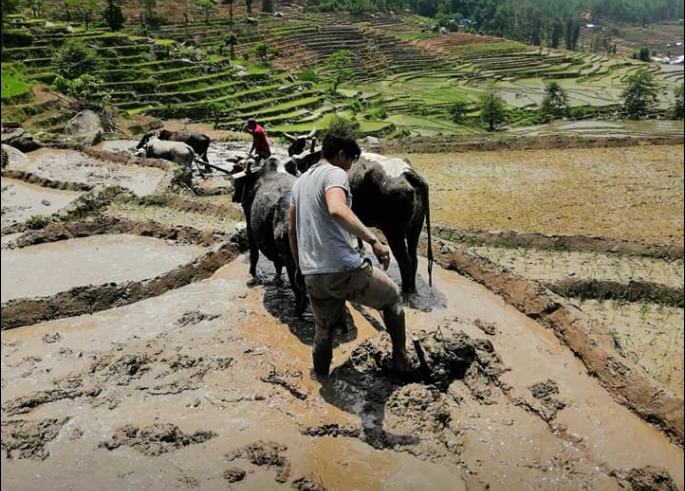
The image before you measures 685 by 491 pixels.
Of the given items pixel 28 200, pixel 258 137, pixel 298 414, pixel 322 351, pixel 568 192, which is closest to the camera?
pixel 298 414

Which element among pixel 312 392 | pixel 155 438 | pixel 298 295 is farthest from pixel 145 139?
pixel 155 438

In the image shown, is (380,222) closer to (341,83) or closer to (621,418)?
(621,418)

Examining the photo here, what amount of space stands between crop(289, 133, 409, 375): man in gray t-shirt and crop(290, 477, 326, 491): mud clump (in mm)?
1109

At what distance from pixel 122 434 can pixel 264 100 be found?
23.5 metres

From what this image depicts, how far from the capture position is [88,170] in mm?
13805

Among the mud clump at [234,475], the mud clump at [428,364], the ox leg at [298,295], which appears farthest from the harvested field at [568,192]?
the mud clump at [234,475]

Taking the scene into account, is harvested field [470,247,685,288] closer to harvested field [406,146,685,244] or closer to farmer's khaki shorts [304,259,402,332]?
harvested field [406,146,685,244]

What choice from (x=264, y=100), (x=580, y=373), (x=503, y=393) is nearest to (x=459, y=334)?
(x=503, y=393)

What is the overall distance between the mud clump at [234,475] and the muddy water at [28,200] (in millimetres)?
7930

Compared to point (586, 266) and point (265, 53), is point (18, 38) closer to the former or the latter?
point (586, 266)

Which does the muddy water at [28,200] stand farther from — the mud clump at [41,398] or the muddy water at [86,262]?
the mud clump at [41,398]

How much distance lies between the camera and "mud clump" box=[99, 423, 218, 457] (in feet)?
11.0

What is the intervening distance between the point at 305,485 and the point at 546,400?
2.04m

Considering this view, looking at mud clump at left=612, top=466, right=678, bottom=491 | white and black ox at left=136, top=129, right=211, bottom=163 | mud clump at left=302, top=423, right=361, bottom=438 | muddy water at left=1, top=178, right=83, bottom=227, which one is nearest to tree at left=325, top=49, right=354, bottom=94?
white and black ox at left=136, top=129, right=211, bottom=163
